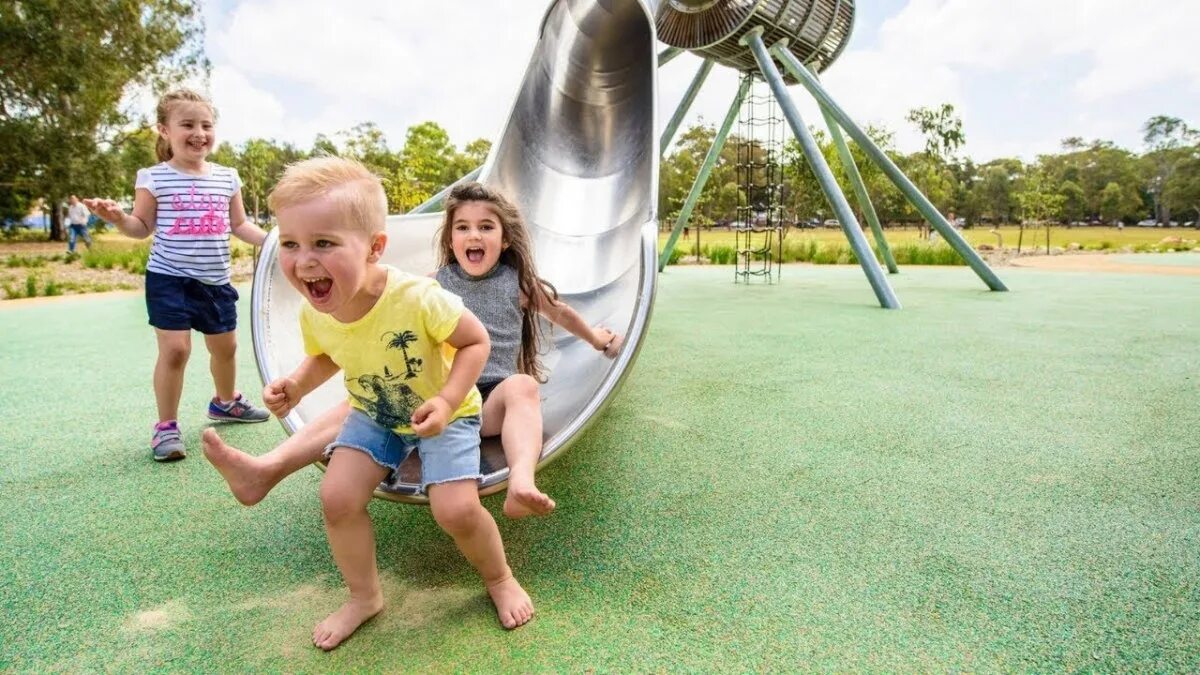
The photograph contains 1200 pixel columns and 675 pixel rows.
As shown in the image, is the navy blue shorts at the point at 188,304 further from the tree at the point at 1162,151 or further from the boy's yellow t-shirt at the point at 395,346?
the tree at the point at 1162,151

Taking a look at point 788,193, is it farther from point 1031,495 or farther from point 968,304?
point 1031,495

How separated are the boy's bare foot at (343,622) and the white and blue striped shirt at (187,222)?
165cm

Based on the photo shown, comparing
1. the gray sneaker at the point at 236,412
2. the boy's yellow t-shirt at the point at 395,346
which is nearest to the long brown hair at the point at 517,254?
the boy's yellow t-shirt at the point at 395,346

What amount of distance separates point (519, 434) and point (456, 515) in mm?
263

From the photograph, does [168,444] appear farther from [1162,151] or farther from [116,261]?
[1162,151]

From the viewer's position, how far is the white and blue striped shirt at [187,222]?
2.53 metres

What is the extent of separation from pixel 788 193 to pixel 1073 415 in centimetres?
3195

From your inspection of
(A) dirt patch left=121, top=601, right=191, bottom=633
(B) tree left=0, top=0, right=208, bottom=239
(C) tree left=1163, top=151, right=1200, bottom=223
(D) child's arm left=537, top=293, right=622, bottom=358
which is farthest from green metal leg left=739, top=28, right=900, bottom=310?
(C) tree left=1163, top=151, right=1200, bottom=223

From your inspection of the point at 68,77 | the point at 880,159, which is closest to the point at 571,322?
the point at 880,159

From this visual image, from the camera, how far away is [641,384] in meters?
3.53

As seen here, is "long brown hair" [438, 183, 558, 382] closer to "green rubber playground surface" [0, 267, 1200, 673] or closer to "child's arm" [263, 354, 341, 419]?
"green rubber playground surface" [0, 267, 1200, 673]

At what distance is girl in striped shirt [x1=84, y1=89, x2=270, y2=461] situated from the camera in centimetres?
250

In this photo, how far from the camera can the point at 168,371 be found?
254cm

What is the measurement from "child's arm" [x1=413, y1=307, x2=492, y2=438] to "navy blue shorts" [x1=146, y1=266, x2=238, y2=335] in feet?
4.87
